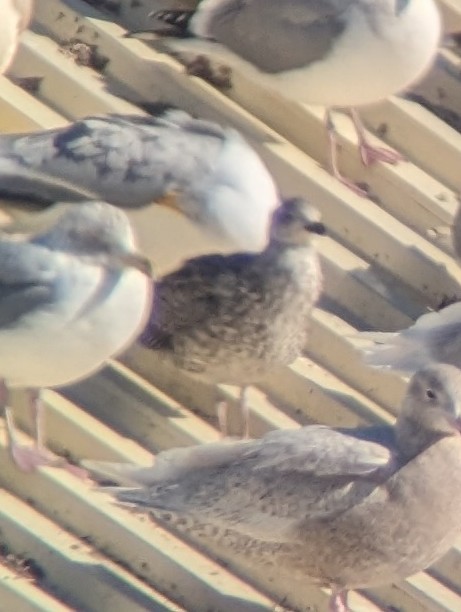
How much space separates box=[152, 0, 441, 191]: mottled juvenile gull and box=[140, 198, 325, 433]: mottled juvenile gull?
34.1 inches

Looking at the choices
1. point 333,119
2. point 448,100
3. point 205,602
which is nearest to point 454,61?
point 448,100

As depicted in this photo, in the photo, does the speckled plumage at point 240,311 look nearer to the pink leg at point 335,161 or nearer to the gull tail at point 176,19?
the pink leg at point 335,161

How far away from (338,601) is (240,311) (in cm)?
100

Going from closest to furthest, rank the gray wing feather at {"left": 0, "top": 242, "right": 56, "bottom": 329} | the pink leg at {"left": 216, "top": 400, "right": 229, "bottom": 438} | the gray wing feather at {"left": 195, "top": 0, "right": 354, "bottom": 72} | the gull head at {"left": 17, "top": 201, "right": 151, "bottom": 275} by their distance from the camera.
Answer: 1. the gray wing feather at {"left": 0, "top": 242, "right": 56, "bottom": 329}
2. the gull head at {"left": 17, "top": 201, "right": 151, "bottom": 275}
3. the pink leg at {"left": 216, "top": 400, "right": 229, "bottom": 438}
4. the gray wing feather at {"left": 195, "top": 0, "right": 354, "bottom": 72}

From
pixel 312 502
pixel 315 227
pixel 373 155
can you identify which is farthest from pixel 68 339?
pixel 373 155

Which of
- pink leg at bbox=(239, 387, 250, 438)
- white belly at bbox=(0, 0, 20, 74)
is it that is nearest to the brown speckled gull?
pink leg at bbox=(239, 387, 250, 438)

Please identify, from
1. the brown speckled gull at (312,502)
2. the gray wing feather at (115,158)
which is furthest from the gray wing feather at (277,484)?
the gray wing feather at (115,158)

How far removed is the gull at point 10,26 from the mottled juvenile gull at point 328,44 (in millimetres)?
613

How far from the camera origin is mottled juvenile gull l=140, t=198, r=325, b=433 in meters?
5.22

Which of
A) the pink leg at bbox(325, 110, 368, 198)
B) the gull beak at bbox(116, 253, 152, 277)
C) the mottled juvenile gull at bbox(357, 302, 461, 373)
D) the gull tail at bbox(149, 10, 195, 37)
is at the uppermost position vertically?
the gull beak at bbox(116, 253, 152, 277)

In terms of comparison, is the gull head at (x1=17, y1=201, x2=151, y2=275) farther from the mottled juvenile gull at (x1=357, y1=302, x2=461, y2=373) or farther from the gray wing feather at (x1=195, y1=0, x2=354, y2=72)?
the gray wing feather at (x1=195, y1=0, x2=354, y2=72)

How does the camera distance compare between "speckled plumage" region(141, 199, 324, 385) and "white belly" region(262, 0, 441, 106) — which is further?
"white belly" region(262, 0, 441, 106)

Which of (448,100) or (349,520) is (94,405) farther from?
(448,100)

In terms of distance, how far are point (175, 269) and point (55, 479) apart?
975 millimetres
